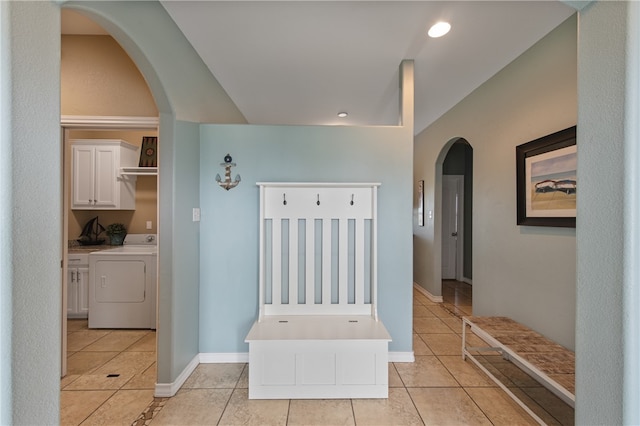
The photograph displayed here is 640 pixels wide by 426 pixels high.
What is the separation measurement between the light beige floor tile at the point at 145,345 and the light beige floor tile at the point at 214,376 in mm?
725

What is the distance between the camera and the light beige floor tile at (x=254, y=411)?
73.8 inches

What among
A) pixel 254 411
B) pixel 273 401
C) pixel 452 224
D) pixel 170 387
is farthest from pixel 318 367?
pixel 452 224

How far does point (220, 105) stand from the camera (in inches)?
126

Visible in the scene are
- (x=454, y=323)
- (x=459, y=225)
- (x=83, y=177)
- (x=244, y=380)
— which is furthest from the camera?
(x=459, y=225)

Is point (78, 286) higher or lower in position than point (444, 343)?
higher

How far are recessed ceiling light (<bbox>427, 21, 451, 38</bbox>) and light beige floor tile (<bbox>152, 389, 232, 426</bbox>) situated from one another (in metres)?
3.17

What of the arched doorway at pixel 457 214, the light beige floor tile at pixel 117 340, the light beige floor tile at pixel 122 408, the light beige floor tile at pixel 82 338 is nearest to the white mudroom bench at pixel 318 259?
the light beige floor tile at pixel 122 408

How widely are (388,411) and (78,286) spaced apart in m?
3.63

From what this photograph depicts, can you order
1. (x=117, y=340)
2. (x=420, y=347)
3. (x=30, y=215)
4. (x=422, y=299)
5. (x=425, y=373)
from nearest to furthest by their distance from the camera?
(x=30, y=215) → (x=425, y=373) → (x=420, y=347) → (x=117, y=340) → (x=422, y=299)

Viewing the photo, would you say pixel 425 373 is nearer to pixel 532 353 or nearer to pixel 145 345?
pixel 532 353

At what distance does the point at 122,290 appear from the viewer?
3.29 meters

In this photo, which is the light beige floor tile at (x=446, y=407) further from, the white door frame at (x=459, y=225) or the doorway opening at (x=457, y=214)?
the white door frame at (x=459, y=225)

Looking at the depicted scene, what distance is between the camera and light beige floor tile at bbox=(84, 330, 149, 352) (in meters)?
2.87

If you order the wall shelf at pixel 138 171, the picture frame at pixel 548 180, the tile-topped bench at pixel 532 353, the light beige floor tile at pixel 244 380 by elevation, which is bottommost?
the light beige floor tile at pixel 244 380
